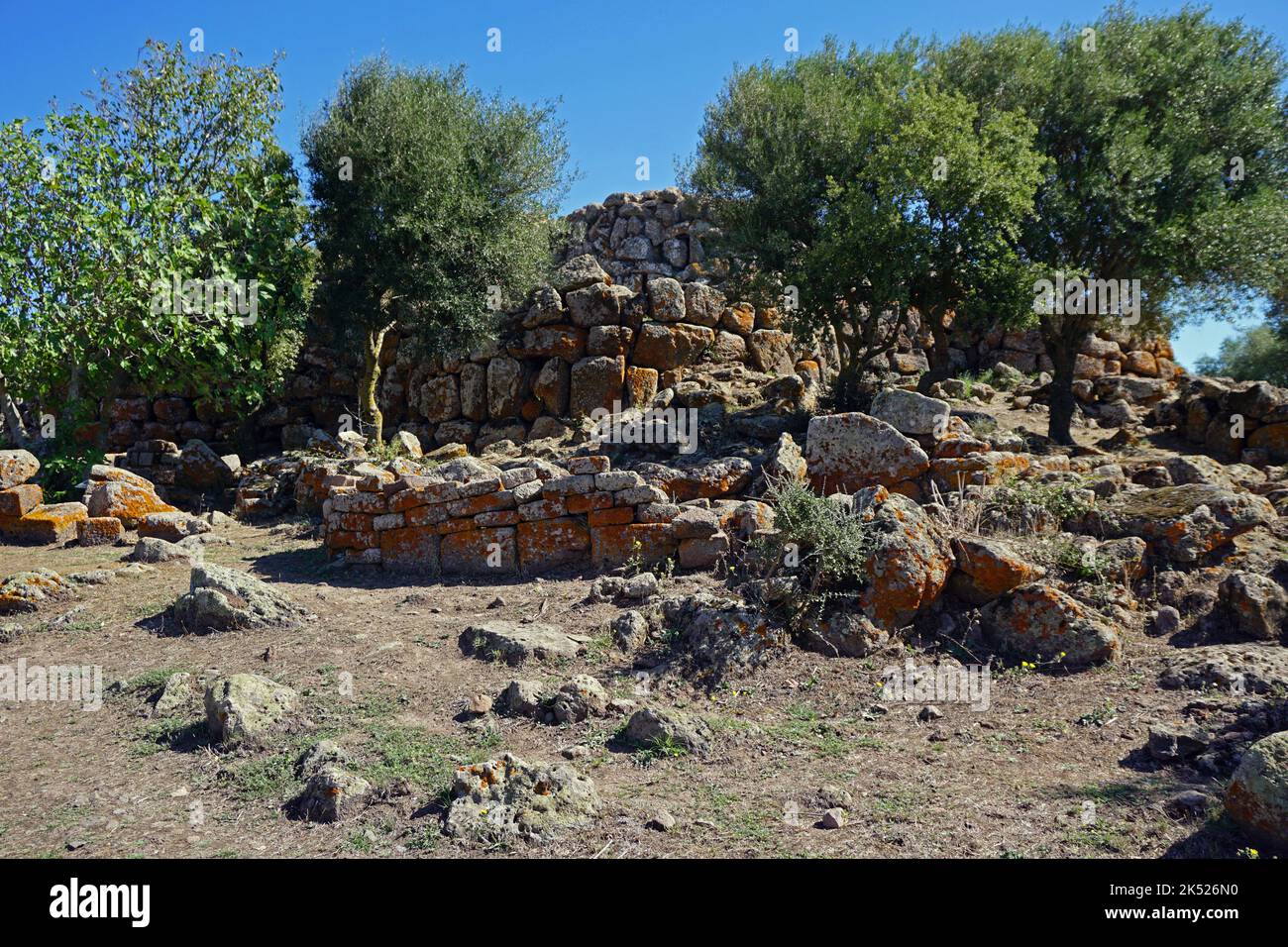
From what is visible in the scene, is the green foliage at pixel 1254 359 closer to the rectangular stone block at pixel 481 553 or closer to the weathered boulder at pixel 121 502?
the rectangular stone block at pixel 481 553

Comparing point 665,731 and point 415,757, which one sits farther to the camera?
point 665,731

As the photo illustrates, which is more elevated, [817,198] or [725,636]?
[817,198]

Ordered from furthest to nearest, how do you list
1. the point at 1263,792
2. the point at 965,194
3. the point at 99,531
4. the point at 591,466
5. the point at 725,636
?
the point at 965,194 → the point at 99,531 → the point at 591,466 → the point at 725,636 → the point at 1263,792

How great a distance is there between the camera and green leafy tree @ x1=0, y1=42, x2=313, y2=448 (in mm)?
14055

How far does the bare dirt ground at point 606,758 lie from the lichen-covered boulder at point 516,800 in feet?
0.34

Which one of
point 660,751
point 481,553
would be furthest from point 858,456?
point 660,751

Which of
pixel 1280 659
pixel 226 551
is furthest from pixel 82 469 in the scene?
pixel 1280 659

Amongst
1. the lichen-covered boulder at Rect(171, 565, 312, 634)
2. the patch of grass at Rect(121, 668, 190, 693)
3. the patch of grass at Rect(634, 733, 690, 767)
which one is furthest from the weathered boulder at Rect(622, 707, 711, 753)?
the lichen-covered boulder at Rect(171, 565, 312, 634)

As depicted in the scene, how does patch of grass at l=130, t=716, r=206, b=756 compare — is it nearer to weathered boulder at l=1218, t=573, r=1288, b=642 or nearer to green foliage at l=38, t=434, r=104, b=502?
weathered boulder at l=1218, t=573, r=1288, b=642

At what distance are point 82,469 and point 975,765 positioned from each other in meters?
15.6

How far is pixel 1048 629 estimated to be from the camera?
23.5ft

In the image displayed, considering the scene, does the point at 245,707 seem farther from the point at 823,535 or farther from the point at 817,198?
the point at 817,198

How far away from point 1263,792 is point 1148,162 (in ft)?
48.5

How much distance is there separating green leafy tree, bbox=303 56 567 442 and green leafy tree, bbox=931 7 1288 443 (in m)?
9.49
